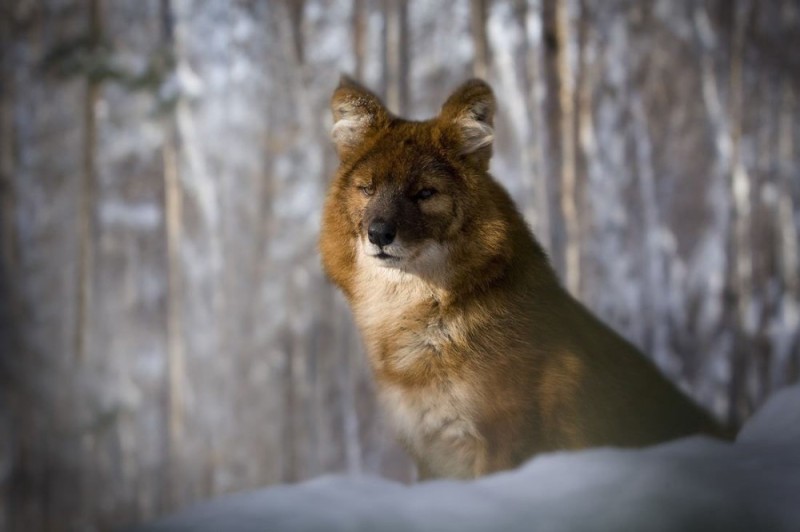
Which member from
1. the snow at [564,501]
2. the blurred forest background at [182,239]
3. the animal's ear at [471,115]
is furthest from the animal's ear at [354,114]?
the snow at [564,501]

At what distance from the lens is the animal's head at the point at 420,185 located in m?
2.08

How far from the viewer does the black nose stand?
2020 millimetres

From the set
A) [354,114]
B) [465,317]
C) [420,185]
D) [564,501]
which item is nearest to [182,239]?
[354,114]

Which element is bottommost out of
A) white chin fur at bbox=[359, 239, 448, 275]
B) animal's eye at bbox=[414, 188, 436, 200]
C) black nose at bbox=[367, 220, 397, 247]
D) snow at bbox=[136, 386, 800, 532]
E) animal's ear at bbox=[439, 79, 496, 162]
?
snow at bbox=[136, 386, 800, 532]

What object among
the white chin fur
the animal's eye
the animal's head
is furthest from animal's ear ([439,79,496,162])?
the white chin fur

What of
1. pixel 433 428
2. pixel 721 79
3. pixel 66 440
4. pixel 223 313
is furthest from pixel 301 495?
pixel 721 79

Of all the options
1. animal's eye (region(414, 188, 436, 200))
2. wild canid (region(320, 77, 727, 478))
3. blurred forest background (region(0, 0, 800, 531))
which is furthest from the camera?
blurred forest background (region(0, 0, 800, 531))

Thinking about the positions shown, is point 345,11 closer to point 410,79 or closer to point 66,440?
point 410,79

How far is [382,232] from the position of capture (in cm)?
202

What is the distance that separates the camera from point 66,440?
10.3 feet

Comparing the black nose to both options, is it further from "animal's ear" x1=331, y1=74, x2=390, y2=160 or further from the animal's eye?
"animal's ear" x1=331, y1=74, x2=390, y2=160

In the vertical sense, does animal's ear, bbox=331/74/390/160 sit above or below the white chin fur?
above

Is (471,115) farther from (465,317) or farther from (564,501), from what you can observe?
(564,501)

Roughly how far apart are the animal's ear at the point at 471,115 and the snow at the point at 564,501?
2.99ft
